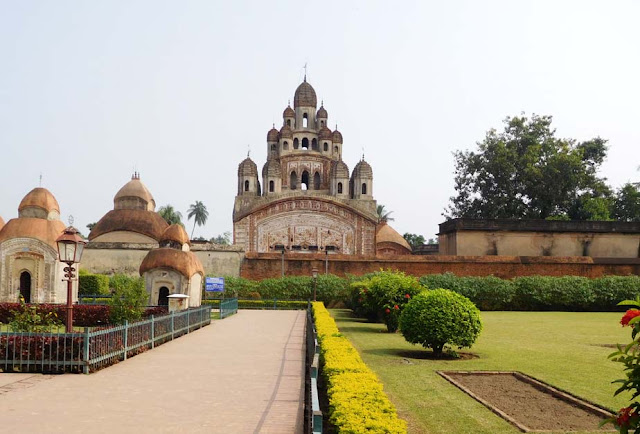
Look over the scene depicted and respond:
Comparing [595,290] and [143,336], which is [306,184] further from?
[143,336]

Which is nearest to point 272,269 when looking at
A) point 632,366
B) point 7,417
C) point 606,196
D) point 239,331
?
point 239,331

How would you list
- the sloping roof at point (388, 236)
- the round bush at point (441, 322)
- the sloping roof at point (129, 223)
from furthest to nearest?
the sloping roof at point (388, 236) → the sloping roof at point (129, 223) → the round bush at point (441, 322)

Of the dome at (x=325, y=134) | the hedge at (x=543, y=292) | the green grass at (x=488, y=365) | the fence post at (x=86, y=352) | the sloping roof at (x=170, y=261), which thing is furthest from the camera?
the dome at (x=325, y=134)

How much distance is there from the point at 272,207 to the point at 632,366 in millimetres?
36906

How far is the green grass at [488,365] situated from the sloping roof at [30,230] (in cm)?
1285

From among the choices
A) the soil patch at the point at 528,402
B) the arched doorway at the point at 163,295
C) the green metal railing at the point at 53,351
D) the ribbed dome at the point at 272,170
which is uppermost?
the ribbed dome at the point at 272,170

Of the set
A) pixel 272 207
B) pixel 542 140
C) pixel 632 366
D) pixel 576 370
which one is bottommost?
pixel 576 370

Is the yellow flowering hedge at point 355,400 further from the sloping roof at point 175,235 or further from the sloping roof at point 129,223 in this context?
the sloping roof at point 129,223

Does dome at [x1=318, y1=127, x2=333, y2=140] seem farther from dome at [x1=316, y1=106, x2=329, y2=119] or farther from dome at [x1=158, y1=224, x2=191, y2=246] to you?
dome at [x1=158, y1=224, x2=191, y2=246]

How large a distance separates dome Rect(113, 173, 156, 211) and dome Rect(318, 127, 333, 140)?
14814mm

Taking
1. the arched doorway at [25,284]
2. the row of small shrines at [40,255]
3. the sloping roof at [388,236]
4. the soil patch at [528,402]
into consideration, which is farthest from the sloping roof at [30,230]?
the sloping roof at [388,236]

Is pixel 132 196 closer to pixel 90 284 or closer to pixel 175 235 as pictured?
pixel 90 284

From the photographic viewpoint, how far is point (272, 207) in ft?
131

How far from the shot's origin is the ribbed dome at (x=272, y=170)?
43719 mm
